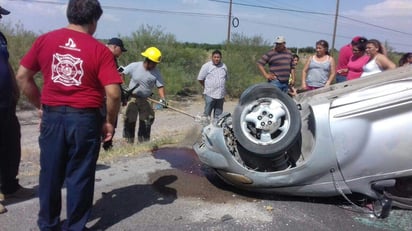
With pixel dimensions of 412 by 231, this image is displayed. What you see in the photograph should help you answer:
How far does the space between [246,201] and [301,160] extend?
662 millimetres

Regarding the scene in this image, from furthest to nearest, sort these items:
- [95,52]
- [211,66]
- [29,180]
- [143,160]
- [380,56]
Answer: [211,66], [380,56], [143,160], [29,180], [95,52]

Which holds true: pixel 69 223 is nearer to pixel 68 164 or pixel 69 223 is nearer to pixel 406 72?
pixel 68 164

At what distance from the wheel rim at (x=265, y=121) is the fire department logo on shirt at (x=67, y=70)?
1.64 metres

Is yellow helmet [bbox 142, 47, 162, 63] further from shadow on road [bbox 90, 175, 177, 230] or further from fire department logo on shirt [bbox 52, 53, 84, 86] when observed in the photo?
fire department logo on shirt [bbox 52, 53, 84, 86]

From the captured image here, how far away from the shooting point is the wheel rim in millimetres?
4066

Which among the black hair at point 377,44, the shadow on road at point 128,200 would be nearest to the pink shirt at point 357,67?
the black hair at point 377,44

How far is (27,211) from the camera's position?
3850mm

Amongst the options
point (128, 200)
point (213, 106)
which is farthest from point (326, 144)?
point (213, 106)

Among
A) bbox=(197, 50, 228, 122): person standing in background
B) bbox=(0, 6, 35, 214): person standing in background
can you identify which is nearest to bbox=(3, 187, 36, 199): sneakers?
bbox=(0, 6, 35, 214): person standing in background

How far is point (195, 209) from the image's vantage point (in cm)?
401

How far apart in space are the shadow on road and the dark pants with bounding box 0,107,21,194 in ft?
2.88

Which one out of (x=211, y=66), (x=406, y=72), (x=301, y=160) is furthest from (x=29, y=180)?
(x=211, y=66)

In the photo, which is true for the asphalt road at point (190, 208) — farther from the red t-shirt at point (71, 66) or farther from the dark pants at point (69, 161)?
the red t-shirt at point (71, 66)

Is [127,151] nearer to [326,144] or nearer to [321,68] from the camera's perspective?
[326,144]
